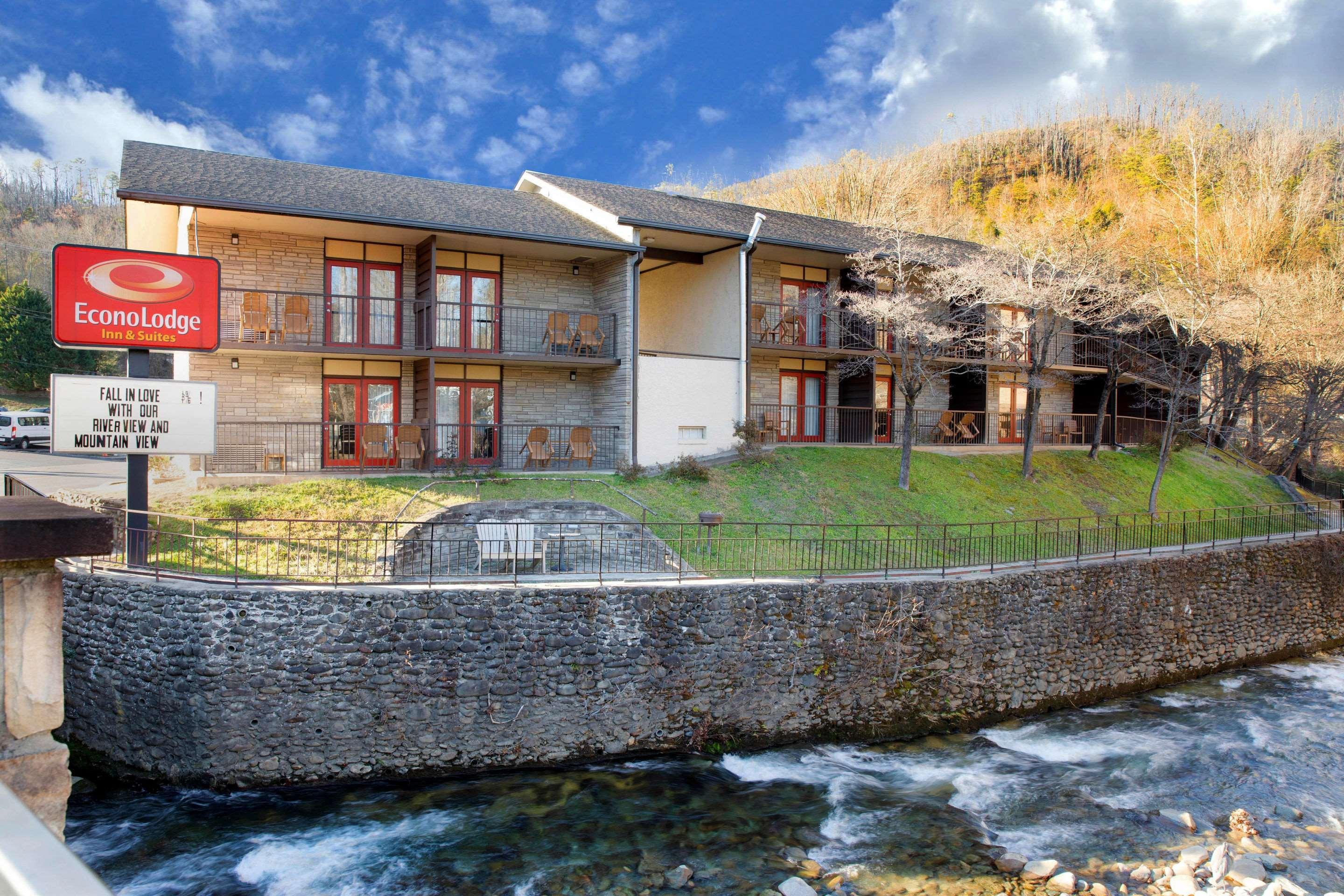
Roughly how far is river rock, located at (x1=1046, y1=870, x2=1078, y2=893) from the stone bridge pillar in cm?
941

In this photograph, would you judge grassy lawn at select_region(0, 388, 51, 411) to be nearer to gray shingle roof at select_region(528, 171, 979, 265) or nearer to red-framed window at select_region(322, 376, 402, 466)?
red-framed window at select_region(322, 376, 402, 466)

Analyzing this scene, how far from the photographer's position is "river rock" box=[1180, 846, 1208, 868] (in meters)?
9.50

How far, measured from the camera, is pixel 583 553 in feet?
46.5

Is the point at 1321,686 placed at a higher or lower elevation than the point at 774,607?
lower

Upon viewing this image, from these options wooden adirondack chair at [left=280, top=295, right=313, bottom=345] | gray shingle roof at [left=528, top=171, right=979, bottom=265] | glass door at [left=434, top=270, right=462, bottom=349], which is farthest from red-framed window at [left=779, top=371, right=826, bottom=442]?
wooden adirondack chair at [left=280, top=295, right=313, bottom=345]

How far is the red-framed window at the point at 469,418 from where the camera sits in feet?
64.1

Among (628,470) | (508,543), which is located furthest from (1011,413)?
(508,543)

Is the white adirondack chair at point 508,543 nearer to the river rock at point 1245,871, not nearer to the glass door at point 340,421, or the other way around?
the glass door at point 340,421

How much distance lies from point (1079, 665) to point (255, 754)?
14.0 meters

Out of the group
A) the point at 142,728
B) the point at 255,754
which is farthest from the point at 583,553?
the point at 142,728

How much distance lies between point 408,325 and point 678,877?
14.5 meters

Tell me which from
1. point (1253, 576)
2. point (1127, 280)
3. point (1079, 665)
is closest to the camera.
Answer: point (1079, 665)

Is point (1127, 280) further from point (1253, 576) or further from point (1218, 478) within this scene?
point (1253, 576)

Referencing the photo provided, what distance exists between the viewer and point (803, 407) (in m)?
24.3
